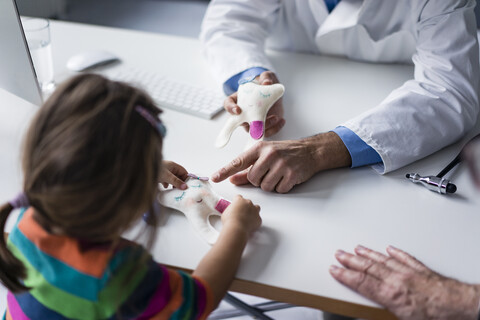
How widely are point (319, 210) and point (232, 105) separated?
32 cm

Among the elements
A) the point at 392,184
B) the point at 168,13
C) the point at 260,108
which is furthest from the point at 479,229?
the point at 168,13

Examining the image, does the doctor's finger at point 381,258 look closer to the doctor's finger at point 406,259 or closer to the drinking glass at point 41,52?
the doctor's finger at point 406,259

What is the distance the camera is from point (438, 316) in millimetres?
744

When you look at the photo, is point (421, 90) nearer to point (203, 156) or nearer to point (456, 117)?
point (456, 117)

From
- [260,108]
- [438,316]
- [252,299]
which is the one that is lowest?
[252,299]

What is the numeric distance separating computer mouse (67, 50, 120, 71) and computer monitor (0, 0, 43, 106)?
22cm

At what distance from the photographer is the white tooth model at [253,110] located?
3.45ft

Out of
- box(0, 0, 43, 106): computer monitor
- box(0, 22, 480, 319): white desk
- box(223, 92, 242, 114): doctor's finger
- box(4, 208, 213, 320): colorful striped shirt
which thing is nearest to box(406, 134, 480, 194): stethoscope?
box(0, 22, 480, 319): white desk

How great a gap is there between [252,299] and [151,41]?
798 mm

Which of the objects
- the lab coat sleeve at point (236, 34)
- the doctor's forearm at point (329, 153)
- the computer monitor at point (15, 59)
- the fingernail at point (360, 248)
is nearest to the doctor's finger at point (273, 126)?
the doctor's forearm at point (329, 153)

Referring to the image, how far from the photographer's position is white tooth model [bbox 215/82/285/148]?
105 centimetres

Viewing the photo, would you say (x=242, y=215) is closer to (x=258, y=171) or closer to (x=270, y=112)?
(x=258, y=171)

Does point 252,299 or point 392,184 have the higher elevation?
point 392,184

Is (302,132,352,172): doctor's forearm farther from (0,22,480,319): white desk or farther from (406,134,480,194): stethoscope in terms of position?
(406,134,480,194): stethoscope
